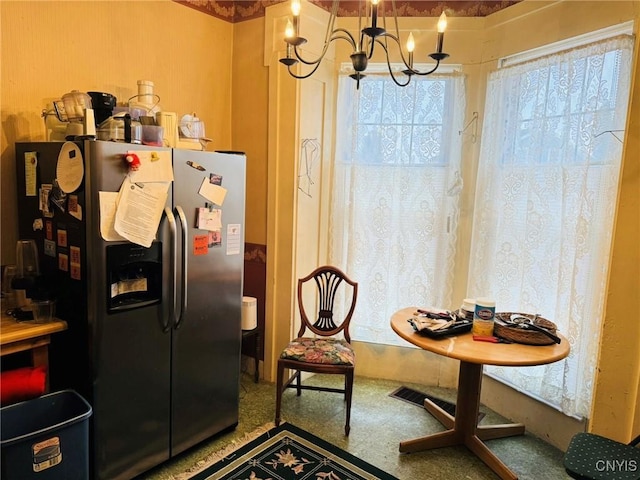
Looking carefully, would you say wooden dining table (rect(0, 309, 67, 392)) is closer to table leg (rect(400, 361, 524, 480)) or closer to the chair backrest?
the chair backrest

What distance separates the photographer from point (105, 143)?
5.74 feet

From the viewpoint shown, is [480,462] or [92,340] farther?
[480,462]

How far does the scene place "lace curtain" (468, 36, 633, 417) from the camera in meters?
2.17

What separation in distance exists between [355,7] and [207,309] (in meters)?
2.22

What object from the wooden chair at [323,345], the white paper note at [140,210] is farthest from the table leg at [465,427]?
the white paper note at [140,210]

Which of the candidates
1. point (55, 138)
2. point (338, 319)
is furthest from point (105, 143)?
point (338, 319)

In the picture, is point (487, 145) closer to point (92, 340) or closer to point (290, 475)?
point (290, 475)

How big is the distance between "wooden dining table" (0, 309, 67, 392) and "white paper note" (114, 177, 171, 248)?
1.65 feet

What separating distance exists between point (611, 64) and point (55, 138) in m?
2.72

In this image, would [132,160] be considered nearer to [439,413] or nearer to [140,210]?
[140,210]

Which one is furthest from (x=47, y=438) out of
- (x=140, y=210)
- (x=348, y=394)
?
(x=348, y=394)

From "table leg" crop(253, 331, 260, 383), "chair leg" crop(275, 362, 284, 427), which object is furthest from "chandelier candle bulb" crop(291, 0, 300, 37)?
"table leg" crop(253, 331, 260, 383)

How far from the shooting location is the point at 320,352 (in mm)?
2543

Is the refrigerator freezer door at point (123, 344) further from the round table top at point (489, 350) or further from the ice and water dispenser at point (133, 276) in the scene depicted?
the round table top at point (489, 350)
